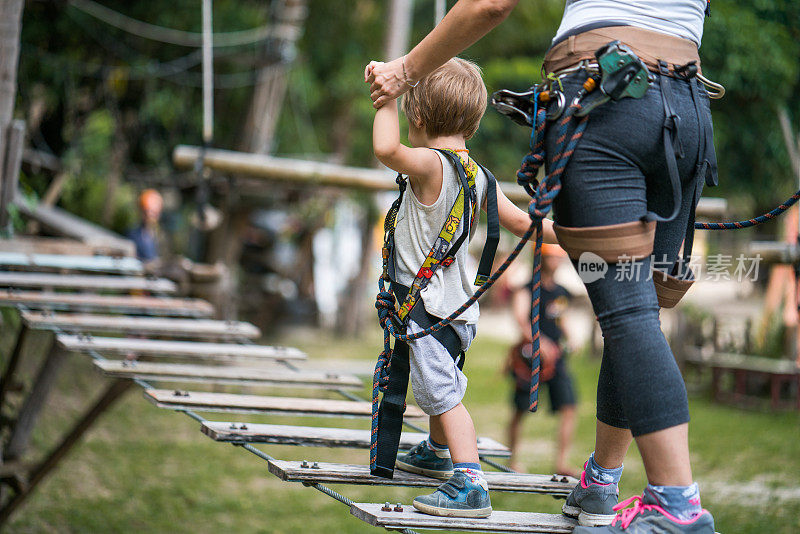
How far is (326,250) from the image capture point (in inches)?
797

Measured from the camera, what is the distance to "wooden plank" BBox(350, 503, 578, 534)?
1931 millimetres

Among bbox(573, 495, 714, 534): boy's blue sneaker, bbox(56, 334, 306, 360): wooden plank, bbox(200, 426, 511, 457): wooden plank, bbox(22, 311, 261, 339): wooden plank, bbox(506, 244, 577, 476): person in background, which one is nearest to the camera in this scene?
bbox(573, 495, 714, 534): boy's blue sneaker

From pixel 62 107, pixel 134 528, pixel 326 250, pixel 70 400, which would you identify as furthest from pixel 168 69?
pixel 326 250

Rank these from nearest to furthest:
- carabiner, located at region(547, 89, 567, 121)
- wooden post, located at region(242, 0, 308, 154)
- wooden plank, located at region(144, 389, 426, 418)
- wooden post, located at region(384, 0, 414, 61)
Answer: carabiner, located at region(547, 89, 567, 121), wooden plank, located at region(144, 389, 426, 418), wooden post, located at region(242, 0, 308, 154), wooden post, located at region(384, 0, 414, 61)

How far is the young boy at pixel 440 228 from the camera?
2227mm

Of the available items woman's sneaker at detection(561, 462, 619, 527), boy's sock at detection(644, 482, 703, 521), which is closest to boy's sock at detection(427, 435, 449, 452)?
woman's sneaker at detection(561, 462, 619, 527)

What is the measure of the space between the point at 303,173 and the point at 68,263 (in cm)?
210

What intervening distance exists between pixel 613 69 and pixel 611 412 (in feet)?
2.49

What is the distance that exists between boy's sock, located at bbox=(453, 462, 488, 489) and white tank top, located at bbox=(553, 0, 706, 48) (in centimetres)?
97

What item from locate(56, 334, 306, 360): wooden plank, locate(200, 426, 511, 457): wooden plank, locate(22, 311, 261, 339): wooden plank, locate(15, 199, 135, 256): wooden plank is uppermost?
locate(200, 426, 511, 457): wooden plank

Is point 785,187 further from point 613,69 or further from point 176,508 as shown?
point 613,69

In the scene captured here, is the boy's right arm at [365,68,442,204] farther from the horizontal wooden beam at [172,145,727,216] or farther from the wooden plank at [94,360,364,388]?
the horizontal wooden beam at [172,145,727,216]

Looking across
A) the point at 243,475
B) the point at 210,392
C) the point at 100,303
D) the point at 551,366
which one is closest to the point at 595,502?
the point at 210,392

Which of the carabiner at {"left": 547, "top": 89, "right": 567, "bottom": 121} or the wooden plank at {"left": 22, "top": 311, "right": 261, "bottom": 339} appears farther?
the wooden plank at {"left": 22, "top": 311, "right": 261, "bottom": 339}
